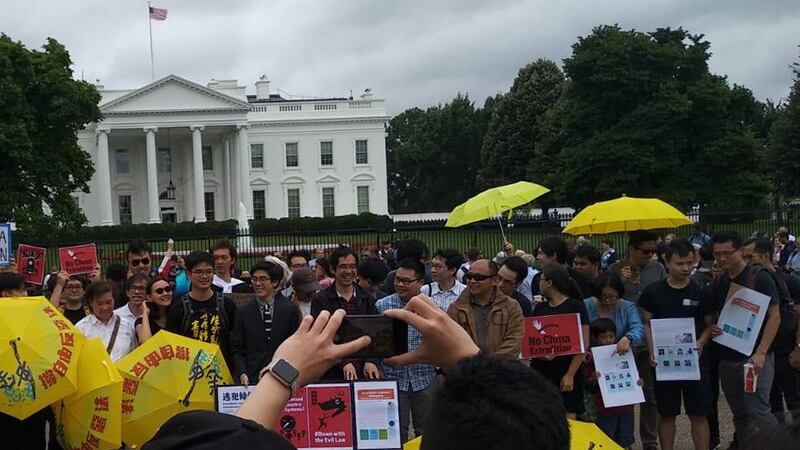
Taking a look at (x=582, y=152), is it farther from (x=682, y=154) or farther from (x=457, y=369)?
(x=457, y=369)

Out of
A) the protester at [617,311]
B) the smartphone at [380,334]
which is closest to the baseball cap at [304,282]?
the protester at [617,311]

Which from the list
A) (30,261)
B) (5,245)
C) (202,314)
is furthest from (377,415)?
(5,245)

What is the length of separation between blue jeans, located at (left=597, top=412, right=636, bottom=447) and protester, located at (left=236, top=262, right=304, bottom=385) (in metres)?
2.73

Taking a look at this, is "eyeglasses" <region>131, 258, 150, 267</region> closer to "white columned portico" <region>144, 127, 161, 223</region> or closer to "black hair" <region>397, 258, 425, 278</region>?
"black hair" <region>397, 258, 425, 278</region>

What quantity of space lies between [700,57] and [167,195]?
139 ft

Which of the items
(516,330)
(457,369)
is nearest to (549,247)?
(516,330)

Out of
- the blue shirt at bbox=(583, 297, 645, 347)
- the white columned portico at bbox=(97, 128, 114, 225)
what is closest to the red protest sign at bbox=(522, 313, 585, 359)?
the blue shirt at bbox=(583, 297, 645, 347)

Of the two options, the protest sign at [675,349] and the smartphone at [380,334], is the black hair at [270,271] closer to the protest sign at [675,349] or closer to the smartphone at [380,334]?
the protest sign at [675,349]

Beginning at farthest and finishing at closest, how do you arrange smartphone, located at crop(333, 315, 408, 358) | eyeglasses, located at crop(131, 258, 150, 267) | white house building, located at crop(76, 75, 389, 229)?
white house building, located at crop(76, 75, 389, 229)
eyeglasses, located at crop(131, 258, 150, 267)
smartphone, located at crop(333, 315, 408, 358)

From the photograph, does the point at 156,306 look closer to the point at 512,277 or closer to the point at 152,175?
the point at 512,277

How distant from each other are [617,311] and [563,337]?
750 mm

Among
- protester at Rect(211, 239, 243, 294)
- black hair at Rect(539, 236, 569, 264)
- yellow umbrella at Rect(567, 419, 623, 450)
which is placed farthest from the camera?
black hair at Rect(539, 236, 569, 264)

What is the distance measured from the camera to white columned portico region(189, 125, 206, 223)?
63.9m

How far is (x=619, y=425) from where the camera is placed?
7.02 meters
